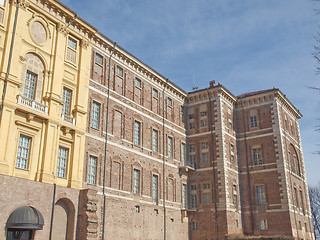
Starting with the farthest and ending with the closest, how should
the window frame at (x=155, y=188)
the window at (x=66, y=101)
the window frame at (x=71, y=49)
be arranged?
the window frame at (x=155, y=188) < the window frame at (x=71, y=49) < the window at (x=66, y=101)

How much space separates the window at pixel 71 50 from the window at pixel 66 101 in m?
2.44

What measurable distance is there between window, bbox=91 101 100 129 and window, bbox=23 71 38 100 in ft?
18.3

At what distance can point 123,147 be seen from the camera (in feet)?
101

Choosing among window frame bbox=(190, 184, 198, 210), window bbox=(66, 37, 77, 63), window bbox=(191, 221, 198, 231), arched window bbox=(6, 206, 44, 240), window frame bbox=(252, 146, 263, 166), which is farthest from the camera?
window frame bbox=(252, 146, 263, 166)

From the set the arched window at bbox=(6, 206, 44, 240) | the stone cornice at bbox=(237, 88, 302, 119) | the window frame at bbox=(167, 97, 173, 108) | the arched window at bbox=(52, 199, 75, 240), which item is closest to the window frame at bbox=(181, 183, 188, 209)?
the window frame at bbox=(167, 97, 173, 108)

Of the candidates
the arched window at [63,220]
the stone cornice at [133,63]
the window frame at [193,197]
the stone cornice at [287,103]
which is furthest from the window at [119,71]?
the stone cornice at [287,103]

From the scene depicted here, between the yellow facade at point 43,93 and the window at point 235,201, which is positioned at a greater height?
the yellow facade at point 43,93

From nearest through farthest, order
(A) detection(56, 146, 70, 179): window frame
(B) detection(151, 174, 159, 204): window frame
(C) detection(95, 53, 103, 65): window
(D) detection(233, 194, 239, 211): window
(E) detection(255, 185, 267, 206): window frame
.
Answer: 1. (A) detection(56, 146, 70, 179): window frame
2. (C) detection(95, 53, 103, 65): window
3. (B) detection(151, 174, 159, 204): window frame
4. (D) detection(233, 194, 239, 211): window
5. (E) detection(255, 185, 267, 206): window frame

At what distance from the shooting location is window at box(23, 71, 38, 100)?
23719 mm

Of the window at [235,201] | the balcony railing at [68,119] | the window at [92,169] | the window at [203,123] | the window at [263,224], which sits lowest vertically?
the window at [263,224]

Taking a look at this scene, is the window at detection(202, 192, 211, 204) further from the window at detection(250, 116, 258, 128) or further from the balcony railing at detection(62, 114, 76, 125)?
the balcony railing at detection(62, 114, 76, 125)

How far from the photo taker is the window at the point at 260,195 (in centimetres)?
3909

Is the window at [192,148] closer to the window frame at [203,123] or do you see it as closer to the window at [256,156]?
the window frame at [203,123]

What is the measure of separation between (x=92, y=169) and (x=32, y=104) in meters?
6.91
